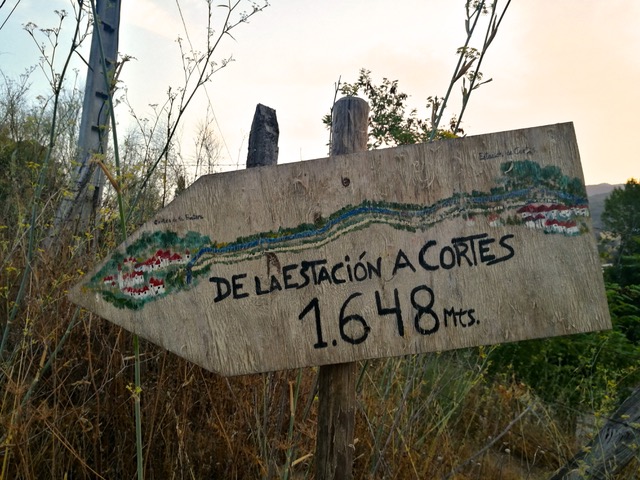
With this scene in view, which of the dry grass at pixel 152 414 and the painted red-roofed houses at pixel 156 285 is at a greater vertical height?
the painted red-roofed houses at pixel 156 285

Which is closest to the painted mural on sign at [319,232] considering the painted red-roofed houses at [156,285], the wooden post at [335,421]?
the painted red-roofed houses at [156,285]

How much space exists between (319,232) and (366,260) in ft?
0.46

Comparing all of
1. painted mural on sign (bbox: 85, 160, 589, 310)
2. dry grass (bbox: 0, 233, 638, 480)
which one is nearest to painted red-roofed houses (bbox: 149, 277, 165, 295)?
painted mural on sign (bbox: 85, 160, 589, 310)

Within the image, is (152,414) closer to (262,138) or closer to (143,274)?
(143,274)

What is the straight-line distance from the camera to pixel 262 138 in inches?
75.0

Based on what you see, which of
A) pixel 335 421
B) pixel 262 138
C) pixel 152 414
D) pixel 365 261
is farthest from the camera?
pixel 152 414

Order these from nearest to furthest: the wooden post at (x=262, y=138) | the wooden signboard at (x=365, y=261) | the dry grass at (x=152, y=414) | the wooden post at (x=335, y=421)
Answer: the wooden signboard at (x=365, y=261), the wooden post at (x=335, y=421), the wooden post at (x=262, y=138), the dry grass at (x=152, y=414)

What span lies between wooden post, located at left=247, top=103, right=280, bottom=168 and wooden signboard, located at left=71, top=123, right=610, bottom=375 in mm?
411

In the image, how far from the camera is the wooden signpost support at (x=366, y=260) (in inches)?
56.8

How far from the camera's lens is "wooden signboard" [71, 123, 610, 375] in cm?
144

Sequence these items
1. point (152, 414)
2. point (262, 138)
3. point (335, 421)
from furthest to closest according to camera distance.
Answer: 1. point (152, 414)
2. point (262, 138)
3. point (335, 421)

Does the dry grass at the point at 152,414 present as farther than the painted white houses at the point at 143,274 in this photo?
Yes

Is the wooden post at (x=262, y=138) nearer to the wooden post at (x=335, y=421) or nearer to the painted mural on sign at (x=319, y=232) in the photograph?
the painted mural on sign at (x=319, y=232)

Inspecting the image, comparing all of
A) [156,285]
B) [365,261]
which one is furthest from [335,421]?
[156,285]
